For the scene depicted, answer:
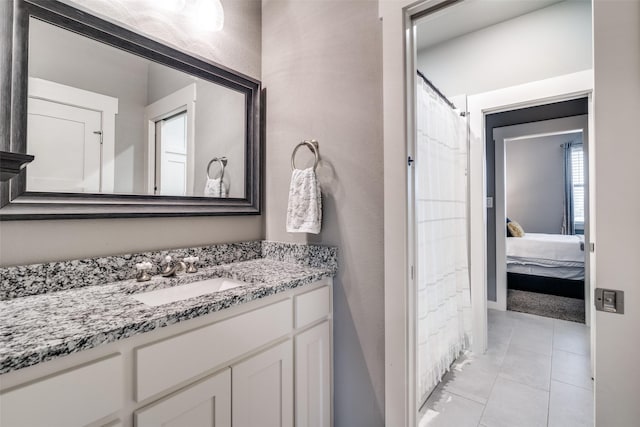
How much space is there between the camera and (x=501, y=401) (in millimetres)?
1783

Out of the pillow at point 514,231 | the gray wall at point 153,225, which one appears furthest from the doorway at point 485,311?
the pillow at point 514,231

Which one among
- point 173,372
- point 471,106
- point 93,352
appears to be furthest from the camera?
point 471,106

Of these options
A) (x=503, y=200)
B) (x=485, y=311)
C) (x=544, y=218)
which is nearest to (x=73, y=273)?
(x=485, y=311)

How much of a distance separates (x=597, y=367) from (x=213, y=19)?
2095 mm

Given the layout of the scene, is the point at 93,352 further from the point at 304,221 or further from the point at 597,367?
the point at 597,367

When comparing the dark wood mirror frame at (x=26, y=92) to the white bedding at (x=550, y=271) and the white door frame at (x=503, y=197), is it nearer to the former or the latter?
the white door frame at (x=503, y=197)

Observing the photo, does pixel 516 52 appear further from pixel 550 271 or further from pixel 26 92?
pixel 550 271

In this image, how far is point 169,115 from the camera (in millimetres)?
1385

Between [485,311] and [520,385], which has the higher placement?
[485,311]

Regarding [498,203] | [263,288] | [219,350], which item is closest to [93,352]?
[219,350]

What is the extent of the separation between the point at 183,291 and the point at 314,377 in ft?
2.28

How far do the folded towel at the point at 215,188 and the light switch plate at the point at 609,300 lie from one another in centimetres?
155

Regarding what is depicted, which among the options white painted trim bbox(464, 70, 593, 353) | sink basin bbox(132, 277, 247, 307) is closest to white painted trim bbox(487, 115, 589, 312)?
white painted trim bbox(464, 70, 593, 353)

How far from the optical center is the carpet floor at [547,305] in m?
3.18
